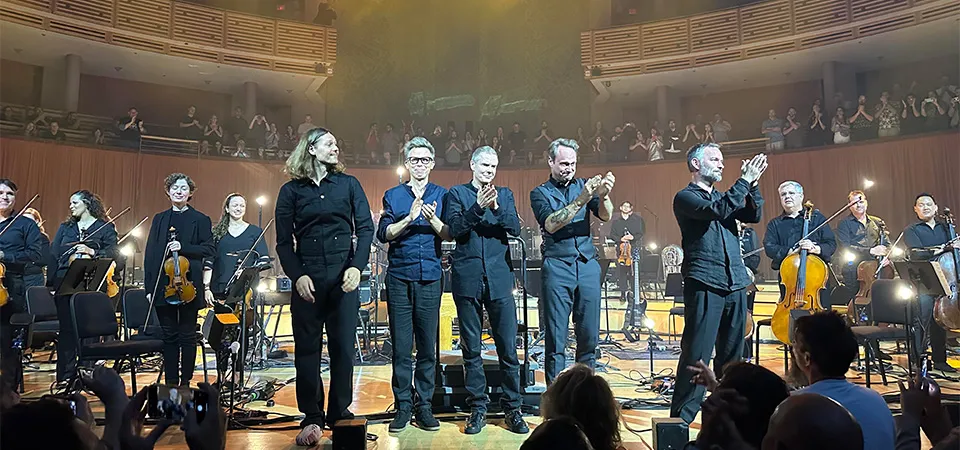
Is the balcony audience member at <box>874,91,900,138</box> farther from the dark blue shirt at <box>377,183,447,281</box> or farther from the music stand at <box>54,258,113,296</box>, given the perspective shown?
the music stand at <box>54,258,113,296</box>

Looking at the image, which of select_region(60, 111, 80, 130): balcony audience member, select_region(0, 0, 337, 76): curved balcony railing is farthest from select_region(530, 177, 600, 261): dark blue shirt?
select_region(0, 0, 337, 76): curved balcony railing

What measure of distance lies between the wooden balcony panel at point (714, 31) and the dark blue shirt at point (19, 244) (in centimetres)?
1392

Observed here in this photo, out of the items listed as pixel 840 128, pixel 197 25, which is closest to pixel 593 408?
pixel 840 128

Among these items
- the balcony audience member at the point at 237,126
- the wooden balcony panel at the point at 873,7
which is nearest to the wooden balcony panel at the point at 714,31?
the wooden balcony panel at the point at 873,7

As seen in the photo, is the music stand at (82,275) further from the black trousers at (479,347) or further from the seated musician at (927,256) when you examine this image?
the seated musician at (927,256)

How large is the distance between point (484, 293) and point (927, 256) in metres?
4.53

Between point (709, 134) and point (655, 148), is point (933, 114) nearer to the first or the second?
point (709, 134)

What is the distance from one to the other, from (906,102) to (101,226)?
14100mm

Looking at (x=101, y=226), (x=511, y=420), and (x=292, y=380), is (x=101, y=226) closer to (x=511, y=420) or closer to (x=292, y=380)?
(x=292, y=380)

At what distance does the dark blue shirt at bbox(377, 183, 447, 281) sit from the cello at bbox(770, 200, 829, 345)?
2.63m

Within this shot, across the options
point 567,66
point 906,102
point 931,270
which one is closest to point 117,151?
point 567,66

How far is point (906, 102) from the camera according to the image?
11.7m

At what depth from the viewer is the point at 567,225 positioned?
10.9 feet

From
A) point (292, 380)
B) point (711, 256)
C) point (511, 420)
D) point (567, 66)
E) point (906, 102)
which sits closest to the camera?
point (711, 256)
